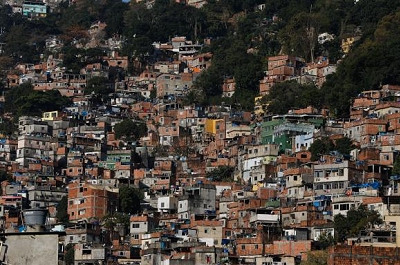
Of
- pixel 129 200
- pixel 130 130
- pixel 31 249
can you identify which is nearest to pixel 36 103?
pixel 130 130

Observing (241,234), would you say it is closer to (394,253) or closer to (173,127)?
(173,127)

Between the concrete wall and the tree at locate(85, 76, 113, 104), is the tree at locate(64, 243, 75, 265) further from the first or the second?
the concrete wall

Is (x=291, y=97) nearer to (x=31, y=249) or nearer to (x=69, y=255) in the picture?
(x=69, y=255)

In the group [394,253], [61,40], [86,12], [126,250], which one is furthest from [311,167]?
[86,12]

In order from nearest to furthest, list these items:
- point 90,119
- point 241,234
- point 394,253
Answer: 1. point 394,253
2. point 241,234
3. point 90,119

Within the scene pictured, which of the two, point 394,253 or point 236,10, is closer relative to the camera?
point 394,253

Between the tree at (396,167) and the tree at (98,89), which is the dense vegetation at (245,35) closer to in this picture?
the tree at (98,89)

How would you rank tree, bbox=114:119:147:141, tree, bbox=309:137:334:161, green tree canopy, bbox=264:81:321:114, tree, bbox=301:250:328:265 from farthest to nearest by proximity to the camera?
tree, bbox=114:119:147:141
green tree canopy, bbox=264:81:321:114
tree, bbox=309:137:334:161
tree, bbox=301:250:328:265

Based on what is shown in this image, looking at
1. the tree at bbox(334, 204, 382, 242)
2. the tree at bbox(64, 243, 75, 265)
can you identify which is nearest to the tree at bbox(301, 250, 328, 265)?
the tree at bbox(334, 204, 382, 242)
